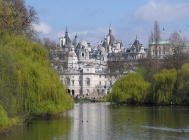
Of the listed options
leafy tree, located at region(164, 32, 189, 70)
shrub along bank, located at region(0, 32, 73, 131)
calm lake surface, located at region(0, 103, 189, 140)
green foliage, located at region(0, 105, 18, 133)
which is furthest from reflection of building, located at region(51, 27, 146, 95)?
green foliage, located at region(0, 105, 18, 133)

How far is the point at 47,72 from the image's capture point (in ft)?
115

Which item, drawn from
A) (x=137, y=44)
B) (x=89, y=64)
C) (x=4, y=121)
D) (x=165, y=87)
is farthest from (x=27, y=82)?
(x=137, y=44)

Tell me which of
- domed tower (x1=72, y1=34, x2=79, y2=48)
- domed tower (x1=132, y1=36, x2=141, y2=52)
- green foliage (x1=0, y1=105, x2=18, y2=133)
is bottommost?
green foliage (x1=0, y1=105, x2=18, y2=133)

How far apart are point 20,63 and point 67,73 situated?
99474 mm

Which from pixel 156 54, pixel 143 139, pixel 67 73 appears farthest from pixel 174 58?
pixel 67 73

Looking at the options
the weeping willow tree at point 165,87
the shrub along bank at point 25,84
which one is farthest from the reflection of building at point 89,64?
the shrub along bank at point 25,84

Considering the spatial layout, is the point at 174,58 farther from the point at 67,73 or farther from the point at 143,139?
the point at 67,73

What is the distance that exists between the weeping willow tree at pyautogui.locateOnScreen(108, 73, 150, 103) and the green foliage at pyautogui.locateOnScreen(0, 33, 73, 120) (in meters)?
26.5

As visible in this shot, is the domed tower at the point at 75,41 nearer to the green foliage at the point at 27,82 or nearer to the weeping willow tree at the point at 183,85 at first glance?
the weeping willow tree at the point at 183,85

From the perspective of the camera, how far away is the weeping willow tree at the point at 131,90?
61969mm

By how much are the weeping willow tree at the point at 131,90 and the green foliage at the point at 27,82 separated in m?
26.5

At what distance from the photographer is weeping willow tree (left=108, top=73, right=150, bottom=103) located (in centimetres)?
6197

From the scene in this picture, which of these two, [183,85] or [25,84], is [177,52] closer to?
[183,85]

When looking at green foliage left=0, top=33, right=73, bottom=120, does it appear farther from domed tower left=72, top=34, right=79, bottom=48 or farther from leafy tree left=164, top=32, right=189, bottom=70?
domed tower left=72, top=34, right=79, bottom=48
